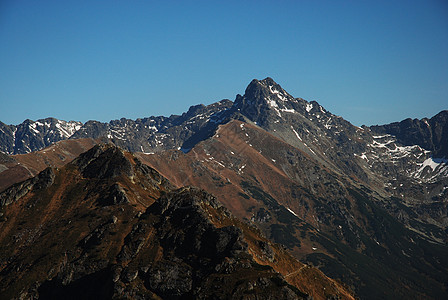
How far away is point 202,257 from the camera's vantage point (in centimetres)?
19925

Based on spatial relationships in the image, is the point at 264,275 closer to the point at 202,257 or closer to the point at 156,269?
the point at 202,257

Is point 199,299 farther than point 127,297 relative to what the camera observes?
No

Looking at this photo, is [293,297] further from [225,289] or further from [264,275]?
[225,289]

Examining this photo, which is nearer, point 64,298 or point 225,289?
point 225,289

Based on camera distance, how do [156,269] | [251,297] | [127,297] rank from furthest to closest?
[156,269]
[127,297]
[251,297]

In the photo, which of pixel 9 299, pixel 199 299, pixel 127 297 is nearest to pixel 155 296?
pixel 127 297

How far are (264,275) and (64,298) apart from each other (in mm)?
95891

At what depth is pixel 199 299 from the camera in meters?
172

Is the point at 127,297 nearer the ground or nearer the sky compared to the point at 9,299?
nearer the ground

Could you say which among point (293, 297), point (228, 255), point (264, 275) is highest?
point (228, 255)

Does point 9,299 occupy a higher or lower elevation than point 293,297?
higher

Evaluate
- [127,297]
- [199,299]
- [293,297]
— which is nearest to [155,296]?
[127,297]

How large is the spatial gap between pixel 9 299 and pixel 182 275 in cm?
8408

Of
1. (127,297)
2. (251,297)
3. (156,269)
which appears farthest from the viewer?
(156,269)
